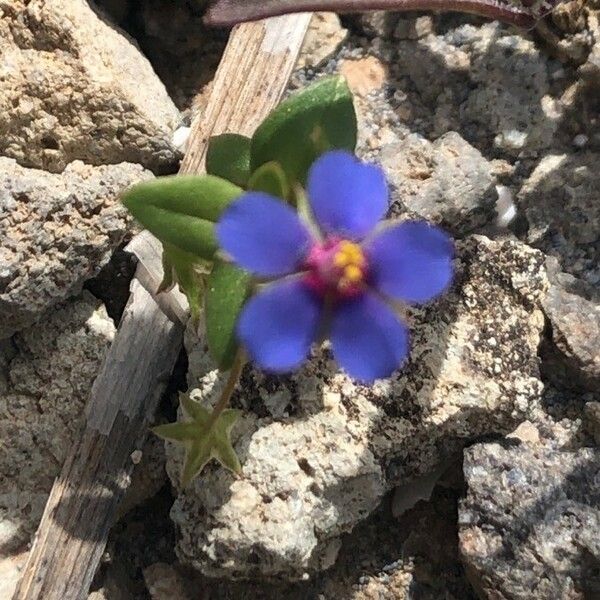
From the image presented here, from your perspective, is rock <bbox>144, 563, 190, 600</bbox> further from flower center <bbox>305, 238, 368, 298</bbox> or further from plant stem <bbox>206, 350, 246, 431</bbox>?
flower center <bbox>305, 238, 368, 298</bbox>

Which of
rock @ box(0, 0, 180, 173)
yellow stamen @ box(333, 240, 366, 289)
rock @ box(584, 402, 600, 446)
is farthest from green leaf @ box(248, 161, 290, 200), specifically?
rock @ box(584, 402, 600, 446)

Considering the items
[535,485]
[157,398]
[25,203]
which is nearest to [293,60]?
[25,203]

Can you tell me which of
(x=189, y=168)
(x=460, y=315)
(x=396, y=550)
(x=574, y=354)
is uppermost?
(x=189, y=168)

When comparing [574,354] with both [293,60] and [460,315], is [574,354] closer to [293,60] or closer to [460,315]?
[460,315]

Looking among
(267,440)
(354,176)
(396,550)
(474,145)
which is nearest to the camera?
(354,176)

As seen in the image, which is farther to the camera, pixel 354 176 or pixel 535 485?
pixel 535 485

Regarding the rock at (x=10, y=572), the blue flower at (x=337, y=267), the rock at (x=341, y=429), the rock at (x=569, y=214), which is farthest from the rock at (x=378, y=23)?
the rock at (x=10, y=572)
